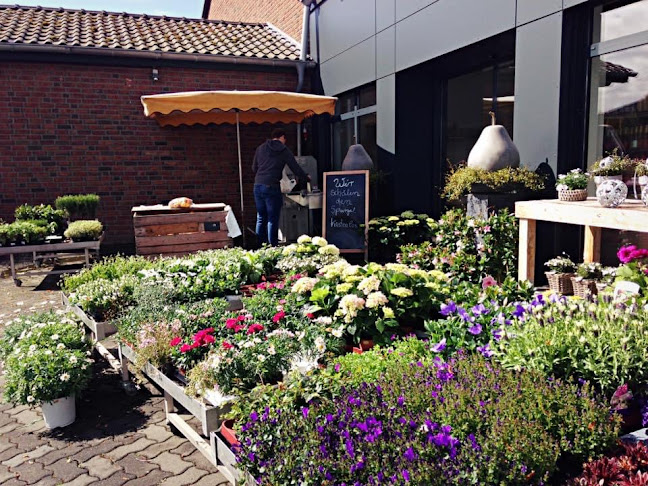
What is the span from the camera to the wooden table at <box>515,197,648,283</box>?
370 cm

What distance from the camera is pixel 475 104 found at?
6910 millimetres

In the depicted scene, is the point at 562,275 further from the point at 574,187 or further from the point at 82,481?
the point at 82,481

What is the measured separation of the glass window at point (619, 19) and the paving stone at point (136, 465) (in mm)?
4851

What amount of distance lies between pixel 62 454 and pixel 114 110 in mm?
7649

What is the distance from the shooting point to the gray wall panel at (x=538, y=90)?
504 cm

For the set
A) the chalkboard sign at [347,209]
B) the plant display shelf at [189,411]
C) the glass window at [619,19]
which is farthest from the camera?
the chalkboard sign at [347,209]

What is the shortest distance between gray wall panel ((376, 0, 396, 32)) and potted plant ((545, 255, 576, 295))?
14.8ft

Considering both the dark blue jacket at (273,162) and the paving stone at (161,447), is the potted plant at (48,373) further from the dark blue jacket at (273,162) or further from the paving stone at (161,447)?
the dark blue jacket at (273,162)

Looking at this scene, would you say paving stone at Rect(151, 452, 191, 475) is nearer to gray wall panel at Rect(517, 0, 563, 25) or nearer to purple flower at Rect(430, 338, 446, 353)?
purple flower at Rect(430, 338, 446, 353)

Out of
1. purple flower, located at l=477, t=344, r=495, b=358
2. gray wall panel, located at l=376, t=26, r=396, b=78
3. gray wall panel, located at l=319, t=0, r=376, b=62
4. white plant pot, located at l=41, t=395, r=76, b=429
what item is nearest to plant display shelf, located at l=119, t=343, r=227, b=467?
white plant pot, located at l=41, t=395, r=76, b=429

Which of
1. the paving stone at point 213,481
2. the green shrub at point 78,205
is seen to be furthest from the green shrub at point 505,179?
the green shrub at point 78,205

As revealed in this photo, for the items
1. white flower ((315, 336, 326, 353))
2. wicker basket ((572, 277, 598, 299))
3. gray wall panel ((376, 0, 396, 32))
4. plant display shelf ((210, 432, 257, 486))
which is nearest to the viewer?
plant display shelf ((210, 432, 257, 486))

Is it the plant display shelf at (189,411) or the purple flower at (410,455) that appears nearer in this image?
the purple flower at (410,455)

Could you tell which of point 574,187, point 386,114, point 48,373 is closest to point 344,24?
point 386,114
